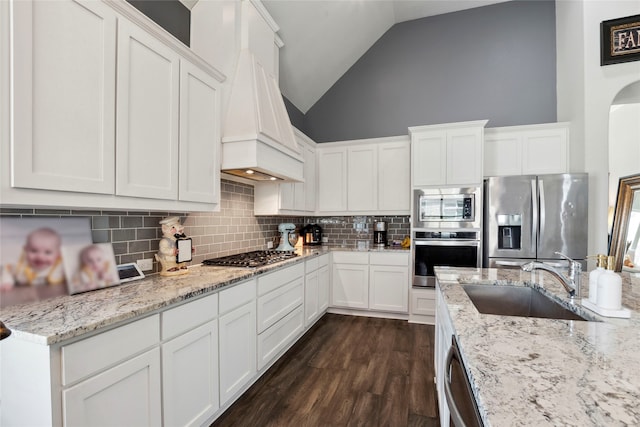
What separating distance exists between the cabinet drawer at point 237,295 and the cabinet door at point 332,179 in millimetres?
2203

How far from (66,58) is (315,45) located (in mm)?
3035

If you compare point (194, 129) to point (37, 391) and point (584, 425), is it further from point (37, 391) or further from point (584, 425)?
point (584, 425)

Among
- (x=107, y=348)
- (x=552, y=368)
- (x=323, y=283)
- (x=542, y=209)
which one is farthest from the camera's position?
(x=323, y=283)

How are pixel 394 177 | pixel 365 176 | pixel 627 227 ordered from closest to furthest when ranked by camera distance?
pixel 627 227 → pixel 394 177 → pixel 365 176

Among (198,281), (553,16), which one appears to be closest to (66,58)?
(198,281)

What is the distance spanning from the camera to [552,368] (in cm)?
76

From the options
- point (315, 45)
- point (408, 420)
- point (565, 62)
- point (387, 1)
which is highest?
point (387, 1)

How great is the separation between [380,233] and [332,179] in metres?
1.03

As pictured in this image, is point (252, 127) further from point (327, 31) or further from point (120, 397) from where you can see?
point (327, 31)

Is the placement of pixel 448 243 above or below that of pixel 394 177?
below

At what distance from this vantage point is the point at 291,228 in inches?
132

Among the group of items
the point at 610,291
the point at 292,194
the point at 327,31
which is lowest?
the point at 610,291

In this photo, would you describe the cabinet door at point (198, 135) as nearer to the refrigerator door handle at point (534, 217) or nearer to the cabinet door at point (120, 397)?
the cabinet door at point (120, 397)

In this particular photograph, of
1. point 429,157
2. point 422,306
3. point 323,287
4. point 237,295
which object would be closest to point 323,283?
point 323,287
